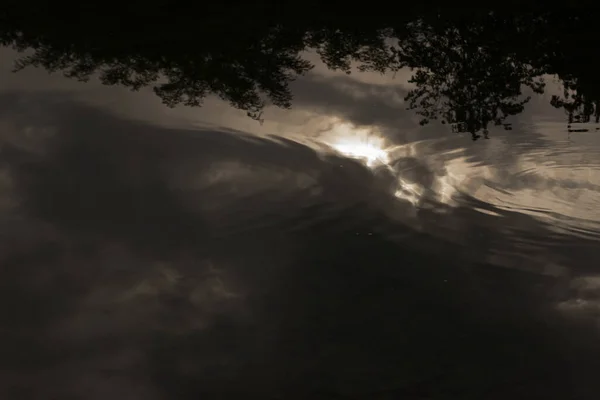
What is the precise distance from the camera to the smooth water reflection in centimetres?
363

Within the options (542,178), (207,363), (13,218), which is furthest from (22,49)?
(542,178)

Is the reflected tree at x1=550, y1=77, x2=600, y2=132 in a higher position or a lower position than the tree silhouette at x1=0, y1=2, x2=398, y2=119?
lower

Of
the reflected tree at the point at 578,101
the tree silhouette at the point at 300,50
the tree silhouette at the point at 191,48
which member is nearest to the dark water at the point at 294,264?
the reflected tree at the point at 578,101

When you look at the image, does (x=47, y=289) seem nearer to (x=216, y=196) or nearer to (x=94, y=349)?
(x=94, y=349)

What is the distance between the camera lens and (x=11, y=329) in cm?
394

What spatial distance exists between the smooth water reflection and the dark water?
18 mm

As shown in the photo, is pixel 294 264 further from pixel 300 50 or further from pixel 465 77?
pixel 300 50

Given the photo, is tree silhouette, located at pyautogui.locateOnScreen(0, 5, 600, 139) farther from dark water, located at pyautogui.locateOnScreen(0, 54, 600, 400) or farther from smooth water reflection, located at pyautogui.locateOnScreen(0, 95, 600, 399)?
smooth water reflection, located at pyautogui.locateOnScreen(0, 95, 600, 399)

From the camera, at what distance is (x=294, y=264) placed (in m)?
4.62

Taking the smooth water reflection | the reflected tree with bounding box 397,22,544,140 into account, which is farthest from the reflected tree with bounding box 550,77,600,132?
the smooth water reflection

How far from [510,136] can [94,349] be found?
5754 millimetres

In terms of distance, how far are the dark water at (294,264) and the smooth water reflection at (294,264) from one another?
0.02 meters

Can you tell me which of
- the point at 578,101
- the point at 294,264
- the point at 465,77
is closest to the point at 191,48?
the point at 465,77

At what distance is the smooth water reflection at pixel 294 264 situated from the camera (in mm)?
3629
